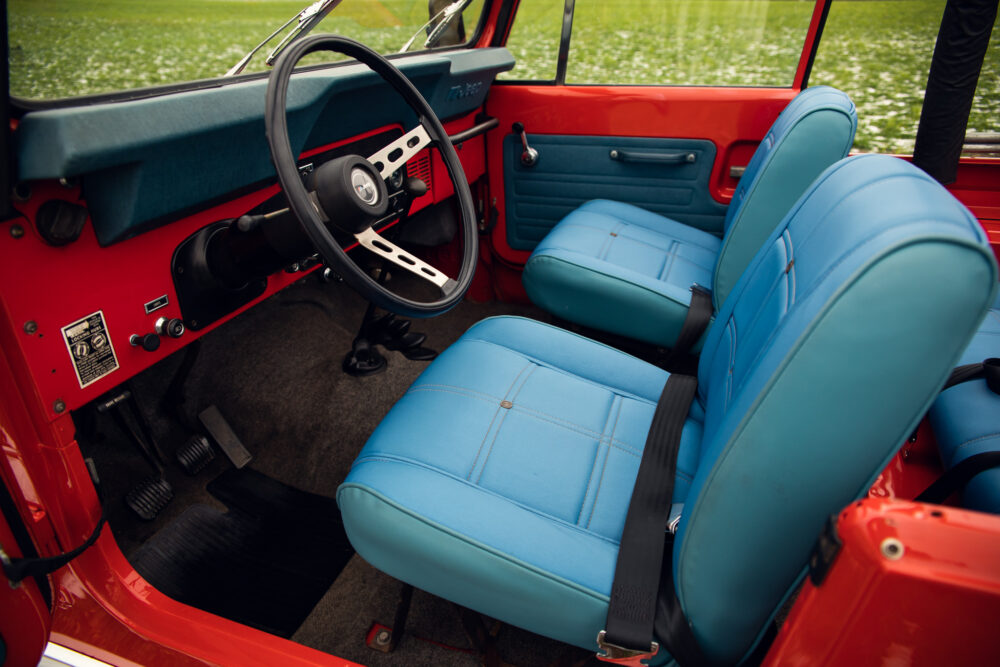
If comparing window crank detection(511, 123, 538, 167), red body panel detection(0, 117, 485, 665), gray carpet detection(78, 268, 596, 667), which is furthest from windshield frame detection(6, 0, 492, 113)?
gray carpet detection(78, 268, 596, 667)

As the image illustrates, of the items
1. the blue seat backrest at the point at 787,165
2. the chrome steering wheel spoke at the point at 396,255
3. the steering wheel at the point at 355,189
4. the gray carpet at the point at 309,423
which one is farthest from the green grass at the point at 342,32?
the gray carpet at the point at 309,423

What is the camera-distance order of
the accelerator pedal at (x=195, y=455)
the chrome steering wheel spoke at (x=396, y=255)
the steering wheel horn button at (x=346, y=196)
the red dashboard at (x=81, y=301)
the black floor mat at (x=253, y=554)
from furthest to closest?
the accelerator pedal at (x=195, y=455) < the black floor mat at (x=253, y=554) < the chrome steering wheel spoke at (x=396, y=255) < the steering wheel horn button at (x=346, y=196) < the red dashboard at (x=81, y=301)

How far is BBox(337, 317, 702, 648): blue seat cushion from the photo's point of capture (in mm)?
838

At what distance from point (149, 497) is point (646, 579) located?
1.37 metres

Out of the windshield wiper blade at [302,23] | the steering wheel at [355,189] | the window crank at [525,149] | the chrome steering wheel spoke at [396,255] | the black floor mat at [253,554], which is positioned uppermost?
the windshield wiper blade at [302,23]

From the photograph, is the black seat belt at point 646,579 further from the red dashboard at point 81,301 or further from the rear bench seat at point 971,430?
the red dashboard at point 81,301

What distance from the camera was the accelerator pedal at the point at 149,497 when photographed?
156 cm

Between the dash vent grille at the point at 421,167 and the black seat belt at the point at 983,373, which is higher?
the dash vent grille at the point at 421,167

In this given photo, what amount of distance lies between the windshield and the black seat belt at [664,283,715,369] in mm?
1157

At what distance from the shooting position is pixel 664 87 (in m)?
2.10

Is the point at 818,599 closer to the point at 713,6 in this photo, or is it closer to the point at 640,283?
the point at 640,283

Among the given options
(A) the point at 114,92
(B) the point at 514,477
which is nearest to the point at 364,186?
(A) the point at 114,92

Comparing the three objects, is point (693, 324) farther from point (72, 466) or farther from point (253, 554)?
point (72, 466)

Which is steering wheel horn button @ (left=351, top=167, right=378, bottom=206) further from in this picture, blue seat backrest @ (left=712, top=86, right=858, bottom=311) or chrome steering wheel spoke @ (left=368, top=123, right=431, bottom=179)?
blue seat backrest @ (left=712, top=86, right=858, bottom=311)
